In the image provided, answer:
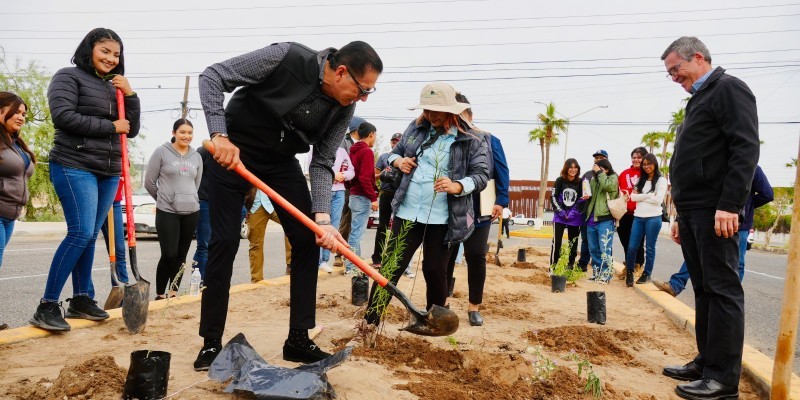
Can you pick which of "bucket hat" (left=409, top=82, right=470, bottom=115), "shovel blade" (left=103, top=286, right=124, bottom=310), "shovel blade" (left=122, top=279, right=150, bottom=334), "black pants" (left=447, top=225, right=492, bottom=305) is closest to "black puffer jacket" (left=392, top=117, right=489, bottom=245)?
"bucket hat" (left=409, top=82, right=470, bottom=115)

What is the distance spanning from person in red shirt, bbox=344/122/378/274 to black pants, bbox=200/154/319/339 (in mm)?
4551

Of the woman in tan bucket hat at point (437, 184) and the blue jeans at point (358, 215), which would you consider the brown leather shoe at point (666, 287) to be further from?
the woman in tan bucket hat at point (437, 184)

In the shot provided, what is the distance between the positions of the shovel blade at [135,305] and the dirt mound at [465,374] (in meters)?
1.55

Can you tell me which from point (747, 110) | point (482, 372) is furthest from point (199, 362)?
point (747, 110)

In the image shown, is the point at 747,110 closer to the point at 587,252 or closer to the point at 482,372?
the point at 482,372

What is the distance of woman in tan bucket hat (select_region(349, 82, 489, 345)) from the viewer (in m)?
4.22

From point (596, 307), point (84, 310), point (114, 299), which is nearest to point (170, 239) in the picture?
point (114, 299)

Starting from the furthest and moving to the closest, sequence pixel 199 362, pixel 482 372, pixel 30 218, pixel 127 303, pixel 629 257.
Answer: pixel 30 218 → pixel 629 257 → pixel 127 303 → pixel 482 372 → pixel 199 362

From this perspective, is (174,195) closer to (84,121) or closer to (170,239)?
(170,239)

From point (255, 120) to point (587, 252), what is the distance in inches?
321

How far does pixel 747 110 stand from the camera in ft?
10.9

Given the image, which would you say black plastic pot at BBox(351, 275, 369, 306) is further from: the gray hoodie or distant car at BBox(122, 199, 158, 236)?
distant car at BBox(122, 199, 158, 236)

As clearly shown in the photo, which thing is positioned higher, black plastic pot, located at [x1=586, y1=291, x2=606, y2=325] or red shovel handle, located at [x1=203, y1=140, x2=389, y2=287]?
red shovel handle, located at [x1=203, y1=140, x2=389, y2=287]

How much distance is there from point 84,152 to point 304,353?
7.16 feet
